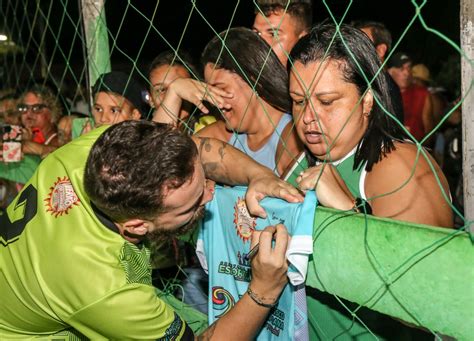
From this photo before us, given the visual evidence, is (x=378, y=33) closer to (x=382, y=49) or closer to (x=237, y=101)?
(x=382, y=49)

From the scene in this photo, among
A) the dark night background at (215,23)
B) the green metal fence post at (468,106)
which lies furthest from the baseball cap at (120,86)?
the dark night background at (215,23)

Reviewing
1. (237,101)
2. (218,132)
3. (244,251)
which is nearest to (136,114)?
(218,132)

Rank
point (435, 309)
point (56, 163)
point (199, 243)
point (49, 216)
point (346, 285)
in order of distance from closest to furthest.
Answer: point (435, 309), point (346, 285), point (49, 216), point (56, 163), point (199, 243)

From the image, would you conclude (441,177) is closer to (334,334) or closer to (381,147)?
(381,147)

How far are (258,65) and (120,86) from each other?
2.87 ft

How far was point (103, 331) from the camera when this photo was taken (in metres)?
1.53

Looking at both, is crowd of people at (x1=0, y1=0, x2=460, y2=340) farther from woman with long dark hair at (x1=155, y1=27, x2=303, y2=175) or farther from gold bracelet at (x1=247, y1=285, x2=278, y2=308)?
woman with long dark hair at (x1=155, y1=27, x2=303, y2=175)

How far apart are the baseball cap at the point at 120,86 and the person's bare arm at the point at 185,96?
45 centimetres

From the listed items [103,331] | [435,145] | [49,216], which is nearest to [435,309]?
[103,331]

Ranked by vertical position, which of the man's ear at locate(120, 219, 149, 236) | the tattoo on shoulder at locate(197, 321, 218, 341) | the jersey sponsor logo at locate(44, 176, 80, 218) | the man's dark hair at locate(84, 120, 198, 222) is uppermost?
the man's dark hair at locate(84, 120, 198, 222)

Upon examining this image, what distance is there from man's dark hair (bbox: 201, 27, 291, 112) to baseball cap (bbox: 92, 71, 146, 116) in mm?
668

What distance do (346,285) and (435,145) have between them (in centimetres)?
442

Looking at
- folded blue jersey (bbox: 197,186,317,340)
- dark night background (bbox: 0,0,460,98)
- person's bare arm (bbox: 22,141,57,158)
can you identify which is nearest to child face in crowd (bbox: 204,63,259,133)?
folded blue jersey (bbox: 197,186,317,340)

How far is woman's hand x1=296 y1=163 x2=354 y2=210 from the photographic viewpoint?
1.45 meters
